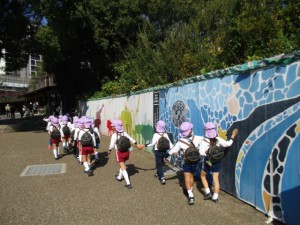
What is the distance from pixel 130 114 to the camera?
1431cm

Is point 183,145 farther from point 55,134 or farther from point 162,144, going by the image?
point 55,134

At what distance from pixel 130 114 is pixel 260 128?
30.2 feet

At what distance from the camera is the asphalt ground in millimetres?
5340

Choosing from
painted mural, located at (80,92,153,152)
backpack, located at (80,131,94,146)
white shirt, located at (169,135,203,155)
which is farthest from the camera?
painted mural, located at (80,92,153,152)

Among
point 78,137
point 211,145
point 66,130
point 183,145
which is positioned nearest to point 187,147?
point 183,145

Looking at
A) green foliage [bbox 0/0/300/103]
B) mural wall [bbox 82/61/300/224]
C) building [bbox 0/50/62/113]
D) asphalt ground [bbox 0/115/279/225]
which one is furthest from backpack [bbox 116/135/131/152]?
building [bbox 0/50/62/113]

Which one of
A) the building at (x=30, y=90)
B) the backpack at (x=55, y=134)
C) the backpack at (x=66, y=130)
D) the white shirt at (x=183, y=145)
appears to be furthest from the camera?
the building at (x=30, y=90)

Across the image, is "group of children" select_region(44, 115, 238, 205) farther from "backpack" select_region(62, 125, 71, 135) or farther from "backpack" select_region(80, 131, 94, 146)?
"backpack" select_region(62, 125, 71, 135)

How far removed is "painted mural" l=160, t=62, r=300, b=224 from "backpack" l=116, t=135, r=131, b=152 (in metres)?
1.78

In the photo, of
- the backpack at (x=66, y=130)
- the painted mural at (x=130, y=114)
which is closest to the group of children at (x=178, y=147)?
the backpack at (x=66, y=130)

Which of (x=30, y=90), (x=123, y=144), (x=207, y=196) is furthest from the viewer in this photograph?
(x=30, y=90)

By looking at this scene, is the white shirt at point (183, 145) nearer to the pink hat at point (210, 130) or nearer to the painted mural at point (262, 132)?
the pink hat at point (210, 130)

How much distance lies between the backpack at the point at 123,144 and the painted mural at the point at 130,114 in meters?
4.17

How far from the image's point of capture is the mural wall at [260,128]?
4773 mm
